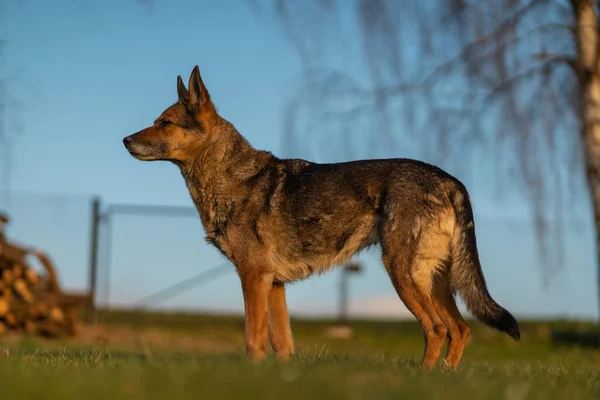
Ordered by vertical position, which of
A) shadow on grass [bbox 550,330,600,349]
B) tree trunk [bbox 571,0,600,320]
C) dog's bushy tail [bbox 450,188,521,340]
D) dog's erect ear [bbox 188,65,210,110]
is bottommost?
shadow on grass [bbox 550,330,600,349]

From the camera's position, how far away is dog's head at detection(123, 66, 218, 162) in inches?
263

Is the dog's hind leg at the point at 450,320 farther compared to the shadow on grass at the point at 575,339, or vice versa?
the shadow on grass at the point at 575,339

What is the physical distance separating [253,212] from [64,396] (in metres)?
3.20

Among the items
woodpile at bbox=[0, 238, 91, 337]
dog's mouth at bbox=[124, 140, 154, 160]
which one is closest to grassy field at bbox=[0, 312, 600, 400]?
dog's mouth at bbox=[124, 140, 154, 160]

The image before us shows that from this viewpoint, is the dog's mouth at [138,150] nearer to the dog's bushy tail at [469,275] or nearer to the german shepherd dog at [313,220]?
the german shepherd dog at [313,220]

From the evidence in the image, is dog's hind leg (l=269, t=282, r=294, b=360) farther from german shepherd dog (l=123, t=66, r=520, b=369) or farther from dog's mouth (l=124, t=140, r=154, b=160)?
dog's mouth (l=124, t=140, r=154, b=160)

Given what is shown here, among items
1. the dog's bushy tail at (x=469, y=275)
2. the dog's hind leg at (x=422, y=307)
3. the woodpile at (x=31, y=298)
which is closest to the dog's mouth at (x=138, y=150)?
the dog's hind leg at (x=422, y=307)

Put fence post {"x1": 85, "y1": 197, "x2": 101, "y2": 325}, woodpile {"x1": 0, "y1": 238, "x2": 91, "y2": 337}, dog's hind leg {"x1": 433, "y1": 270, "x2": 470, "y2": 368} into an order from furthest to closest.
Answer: fence post {"x1": 85, "y1": 197, "x2": 101, "y2": 325} → woodpile {"x1": 0, "y1": 238, "x2": 91, "y2": 337} → dog's hind leg {"x1": 433, "y1": 270, "x2": 470, "y2": 368}

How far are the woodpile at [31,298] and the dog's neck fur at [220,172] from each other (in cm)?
756

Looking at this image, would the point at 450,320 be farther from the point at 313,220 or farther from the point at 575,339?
the point at 575,339

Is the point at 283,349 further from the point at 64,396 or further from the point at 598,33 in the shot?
the point at 598,33

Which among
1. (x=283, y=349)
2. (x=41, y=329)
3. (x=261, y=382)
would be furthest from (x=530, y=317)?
(x=261, y=382)

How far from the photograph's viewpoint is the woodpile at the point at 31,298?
43.0ft

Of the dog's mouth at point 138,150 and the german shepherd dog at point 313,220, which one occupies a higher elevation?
the dog's mouth at point 138,150
